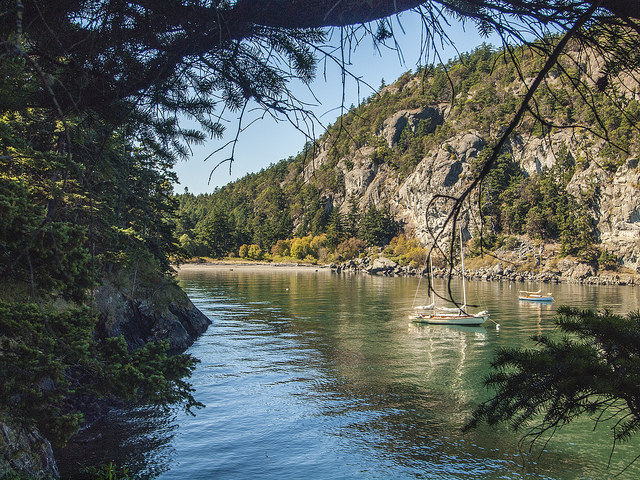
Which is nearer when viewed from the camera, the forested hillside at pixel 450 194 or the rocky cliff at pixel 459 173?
the rocky cliff at pixel 459 173

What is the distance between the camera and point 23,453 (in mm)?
6461

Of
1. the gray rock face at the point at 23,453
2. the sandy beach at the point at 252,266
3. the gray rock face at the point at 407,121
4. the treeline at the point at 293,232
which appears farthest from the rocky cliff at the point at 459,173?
the sandy beach at the point at 252,266

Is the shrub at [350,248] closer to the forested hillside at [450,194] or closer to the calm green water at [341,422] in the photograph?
the forested hillside at [450,194]

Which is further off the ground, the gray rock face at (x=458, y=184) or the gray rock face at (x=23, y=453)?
the gray rock face at (x=458, y=184)

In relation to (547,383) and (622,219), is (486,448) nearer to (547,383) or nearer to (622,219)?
(547,383)

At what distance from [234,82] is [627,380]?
297 cm

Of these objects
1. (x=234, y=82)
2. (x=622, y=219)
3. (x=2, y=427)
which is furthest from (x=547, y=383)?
(x=622, y=219)

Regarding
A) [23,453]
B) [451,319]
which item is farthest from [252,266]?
[23,453]

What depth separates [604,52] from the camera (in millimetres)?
2625

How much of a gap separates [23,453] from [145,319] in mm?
13173

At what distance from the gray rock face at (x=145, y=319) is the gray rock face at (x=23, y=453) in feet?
23.0

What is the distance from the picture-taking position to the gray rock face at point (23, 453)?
5.99 metres

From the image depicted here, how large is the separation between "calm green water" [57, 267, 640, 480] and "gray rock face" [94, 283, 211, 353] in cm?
124

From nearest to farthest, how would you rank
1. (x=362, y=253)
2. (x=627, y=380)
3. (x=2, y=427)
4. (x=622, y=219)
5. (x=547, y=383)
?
1. (x=627, y=380)
2. (x=547, y=383)
3. (x=2, y=427)
4. (x=622, y=219)
5. (x=362, y=253)
